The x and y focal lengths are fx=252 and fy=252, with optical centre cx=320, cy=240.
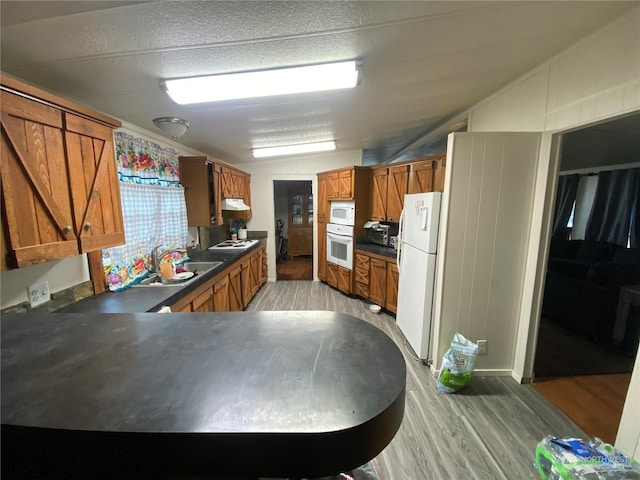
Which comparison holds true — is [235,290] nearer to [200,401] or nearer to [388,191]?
[388,191]

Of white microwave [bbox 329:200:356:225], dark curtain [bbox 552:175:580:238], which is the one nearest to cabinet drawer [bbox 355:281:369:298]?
white microwave [bbox 329:200:356:225]

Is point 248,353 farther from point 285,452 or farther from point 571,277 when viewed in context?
point 571,277

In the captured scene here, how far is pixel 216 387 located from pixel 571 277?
4077 mm

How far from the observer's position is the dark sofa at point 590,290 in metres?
2.64

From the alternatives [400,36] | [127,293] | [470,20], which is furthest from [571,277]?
[127,293]

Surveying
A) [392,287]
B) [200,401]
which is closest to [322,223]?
[392,287]

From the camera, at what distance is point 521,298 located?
7.11 feet

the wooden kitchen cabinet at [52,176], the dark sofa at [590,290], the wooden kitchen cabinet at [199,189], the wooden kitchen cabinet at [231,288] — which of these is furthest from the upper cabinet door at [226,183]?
the dark sofa at [590,290]

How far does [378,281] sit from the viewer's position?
12.1 ft

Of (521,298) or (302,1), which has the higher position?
(302,1)

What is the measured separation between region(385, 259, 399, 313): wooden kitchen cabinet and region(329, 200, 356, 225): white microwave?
3.29 ft

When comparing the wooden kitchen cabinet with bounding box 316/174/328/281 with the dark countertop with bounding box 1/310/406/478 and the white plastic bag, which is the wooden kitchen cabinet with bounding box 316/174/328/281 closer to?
the white plastic bag

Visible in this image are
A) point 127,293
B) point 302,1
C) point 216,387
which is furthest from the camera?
point 127,293

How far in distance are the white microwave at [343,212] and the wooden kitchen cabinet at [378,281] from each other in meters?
0.79
